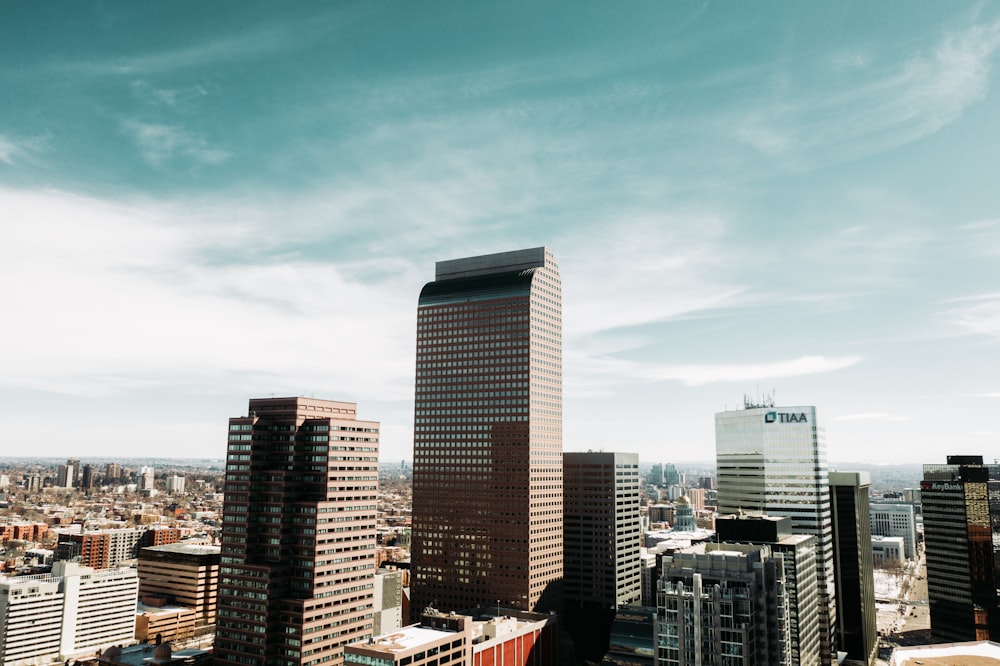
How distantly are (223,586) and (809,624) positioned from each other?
512 ft

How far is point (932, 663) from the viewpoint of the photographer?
461ft

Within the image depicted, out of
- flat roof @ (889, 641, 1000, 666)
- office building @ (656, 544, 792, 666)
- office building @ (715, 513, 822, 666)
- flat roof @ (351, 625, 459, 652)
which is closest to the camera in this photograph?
office building @ (656, 544, 792, 666)

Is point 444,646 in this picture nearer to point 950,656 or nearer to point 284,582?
point 284,582

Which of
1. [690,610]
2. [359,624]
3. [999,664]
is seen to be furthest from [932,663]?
[359,624]

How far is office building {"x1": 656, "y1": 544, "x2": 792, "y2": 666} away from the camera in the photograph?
11969 centimetres

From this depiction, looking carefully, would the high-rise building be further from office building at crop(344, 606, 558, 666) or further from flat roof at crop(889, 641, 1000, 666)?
flat roof at crop(889, 641, 1000, 666)

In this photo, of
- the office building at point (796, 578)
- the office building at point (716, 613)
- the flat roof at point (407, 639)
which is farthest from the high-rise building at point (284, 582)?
the office building at point (796, 578)

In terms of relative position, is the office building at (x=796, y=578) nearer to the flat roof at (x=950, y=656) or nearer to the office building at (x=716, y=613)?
the flat roof at (x=950, y=656)

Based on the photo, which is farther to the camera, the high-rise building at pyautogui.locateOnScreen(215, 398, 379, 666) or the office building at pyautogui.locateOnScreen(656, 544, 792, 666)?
the high-rise building at pyautogui.locateOnScreen(215, 398, 379, 666)

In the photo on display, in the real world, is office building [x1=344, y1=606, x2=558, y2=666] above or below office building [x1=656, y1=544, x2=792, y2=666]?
below

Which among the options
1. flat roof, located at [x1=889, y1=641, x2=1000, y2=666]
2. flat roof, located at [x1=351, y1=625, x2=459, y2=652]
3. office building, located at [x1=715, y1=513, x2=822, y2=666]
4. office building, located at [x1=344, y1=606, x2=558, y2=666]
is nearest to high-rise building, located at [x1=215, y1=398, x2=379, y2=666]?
office building, located at [x1=344, y1=606, x2=558, y2=666]

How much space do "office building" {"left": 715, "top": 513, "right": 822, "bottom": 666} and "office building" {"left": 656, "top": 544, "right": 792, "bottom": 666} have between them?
34533 millimetres

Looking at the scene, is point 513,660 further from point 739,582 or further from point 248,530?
point 739,582

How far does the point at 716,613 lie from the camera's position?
398ft
